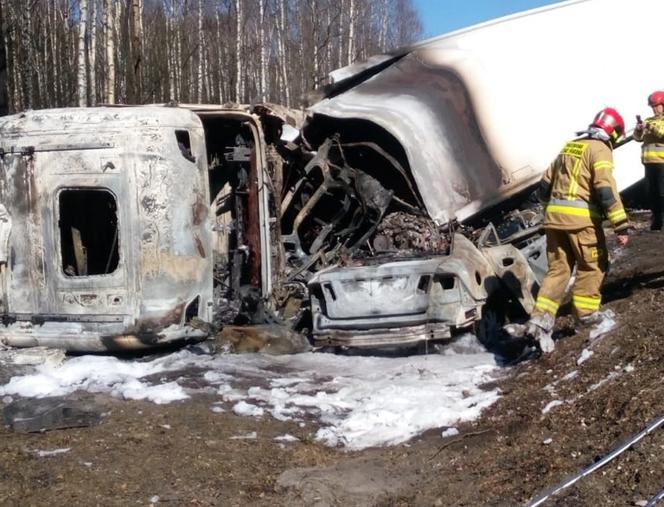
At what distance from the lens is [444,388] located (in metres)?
5.04

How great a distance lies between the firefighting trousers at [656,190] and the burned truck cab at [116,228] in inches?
140

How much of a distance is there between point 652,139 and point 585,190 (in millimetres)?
1820

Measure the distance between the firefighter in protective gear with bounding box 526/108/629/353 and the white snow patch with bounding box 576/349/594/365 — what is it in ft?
1.12

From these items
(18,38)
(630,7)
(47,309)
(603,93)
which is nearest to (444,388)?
(47,309)

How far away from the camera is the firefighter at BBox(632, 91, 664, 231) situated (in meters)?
6.70

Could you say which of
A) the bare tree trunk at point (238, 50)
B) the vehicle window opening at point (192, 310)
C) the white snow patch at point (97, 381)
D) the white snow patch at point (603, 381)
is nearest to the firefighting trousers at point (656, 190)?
the white snow patch at point (603, 381)

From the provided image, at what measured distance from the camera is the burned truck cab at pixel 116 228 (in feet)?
18.3

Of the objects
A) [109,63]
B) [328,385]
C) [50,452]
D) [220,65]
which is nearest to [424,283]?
[328,385]

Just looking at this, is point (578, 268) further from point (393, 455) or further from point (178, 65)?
point (178, 65)

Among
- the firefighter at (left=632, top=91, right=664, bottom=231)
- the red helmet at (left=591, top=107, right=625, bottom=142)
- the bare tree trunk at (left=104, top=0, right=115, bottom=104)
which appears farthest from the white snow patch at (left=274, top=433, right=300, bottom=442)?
the bare tree trunk at (left=104, top=0, right=115, bottom=104)

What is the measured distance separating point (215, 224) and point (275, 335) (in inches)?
38.9

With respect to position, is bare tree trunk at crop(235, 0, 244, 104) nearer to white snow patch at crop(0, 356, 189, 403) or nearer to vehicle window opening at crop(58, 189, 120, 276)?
vehicle window opening at crop(58, 189, 120, 276)

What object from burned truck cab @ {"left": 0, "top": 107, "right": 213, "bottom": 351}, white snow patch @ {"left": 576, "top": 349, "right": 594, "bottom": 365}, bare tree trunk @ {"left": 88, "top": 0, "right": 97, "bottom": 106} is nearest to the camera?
white snow patch @ {"left": 576, "top": 349, "right": 594, "bottom": 365}

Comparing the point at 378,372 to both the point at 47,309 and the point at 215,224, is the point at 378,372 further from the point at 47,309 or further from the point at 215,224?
the point at 47,309
